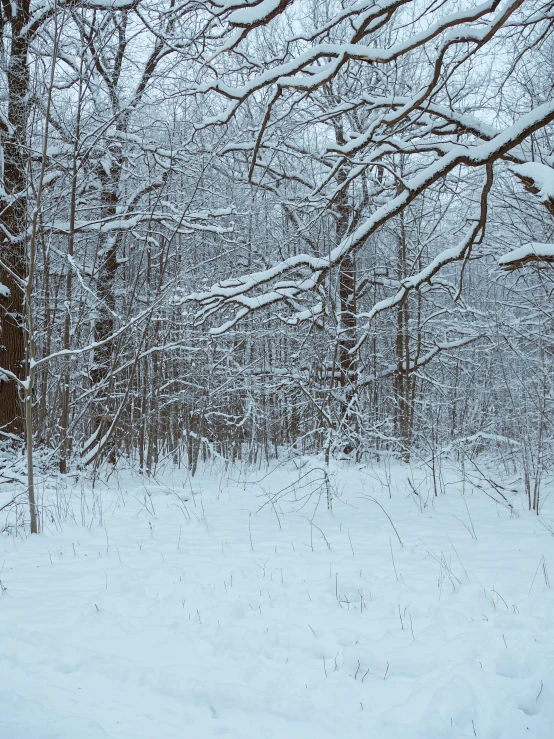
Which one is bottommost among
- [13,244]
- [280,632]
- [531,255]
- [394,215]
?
[280,632]

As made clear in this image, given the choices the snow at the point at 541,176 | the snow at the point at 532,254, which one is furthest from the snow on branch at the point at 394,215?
the snow at the point at 532,254

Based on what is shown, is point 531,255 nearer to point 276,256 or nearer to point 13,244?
point 13,244

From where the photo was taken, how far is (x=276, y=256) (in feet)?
39.9

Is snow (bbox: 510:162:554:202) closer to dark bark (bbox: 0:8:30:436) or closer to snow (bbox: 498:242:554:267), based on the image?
snow (bbox: 498:242:554:267)

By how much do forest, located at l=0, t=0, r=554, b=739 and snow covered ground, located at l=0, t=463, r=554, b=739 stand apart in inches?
1.7

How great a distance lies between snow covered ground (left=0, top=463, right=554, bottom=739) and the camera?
2277mm

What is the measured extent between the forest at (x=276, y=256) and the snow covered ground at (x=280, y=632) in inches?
1.7

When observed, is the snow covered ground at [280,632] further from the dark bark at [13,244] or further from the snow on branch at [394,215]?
the dark bark at [13,244]

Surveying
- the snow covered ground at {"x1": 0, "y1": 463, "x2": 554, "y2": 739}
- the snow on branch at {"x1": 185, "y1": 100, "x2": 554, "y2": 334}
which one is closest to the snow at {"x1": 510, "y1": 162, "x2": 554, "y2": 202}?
the snow on branch at {"x1": 185, "y1": 100, "x2": 554, "y2": 334}

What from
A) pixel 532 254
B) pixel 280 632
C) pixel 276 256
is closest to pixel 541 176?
pixel 532 254

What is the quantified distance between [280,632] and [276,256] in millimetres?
9967

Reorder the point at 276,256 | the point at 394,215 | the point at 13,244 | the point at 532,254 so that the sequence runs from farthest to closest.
→ the point at 276,256
the point at 13,244
the point at 394,215
the point at 532,254

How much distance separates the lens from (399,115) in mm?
4828

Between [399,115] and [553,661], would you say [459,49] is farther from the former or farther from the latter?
[553,661]
